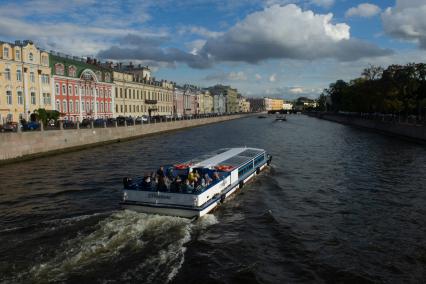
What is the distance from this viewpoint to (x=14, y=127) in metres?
38.0

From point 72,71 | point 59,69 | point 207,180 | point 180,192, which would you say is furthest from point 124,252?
point 72,71

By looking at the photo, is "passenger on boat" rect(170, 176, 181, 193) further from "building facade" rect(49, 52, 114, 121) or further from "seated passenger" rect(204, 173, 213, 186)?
"building facade" rect(49, 52, 114, 121)

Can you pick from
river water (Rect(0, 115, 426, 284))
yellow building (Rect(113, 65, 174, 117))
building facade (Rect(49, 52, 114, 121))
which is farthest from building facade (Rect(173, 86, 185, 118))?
river water (Rect(0, 115, 426, 284))

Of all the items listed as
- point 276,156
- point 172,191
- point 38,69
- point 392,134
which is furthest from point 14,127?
point 392,134

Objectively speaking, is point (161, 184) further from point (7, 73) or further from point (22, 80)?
point (22, 80)

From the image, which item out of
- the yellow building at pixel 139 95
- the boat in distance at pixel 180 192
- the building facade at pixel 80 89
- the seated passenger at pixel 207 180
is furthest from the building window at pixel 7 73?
the seated passenger at pixel 207 180

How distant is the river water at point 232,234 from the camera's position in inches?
491

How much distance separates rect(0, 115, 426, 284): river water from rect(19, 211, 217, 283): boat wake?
3 centimetres

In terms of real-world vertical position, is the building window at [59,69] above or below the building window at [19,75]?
above

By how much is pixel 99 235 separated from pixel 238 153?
47.8 ft

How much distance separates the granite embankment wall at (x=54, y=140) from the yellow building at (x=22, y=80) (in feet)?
36.0

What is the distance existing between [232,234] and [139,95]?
271 feet

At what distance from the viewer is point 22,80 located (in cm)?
5272

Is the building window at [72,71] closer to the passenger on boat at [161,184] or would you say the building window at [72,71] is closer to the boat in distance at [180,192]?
the boat in distance at [180,192]
